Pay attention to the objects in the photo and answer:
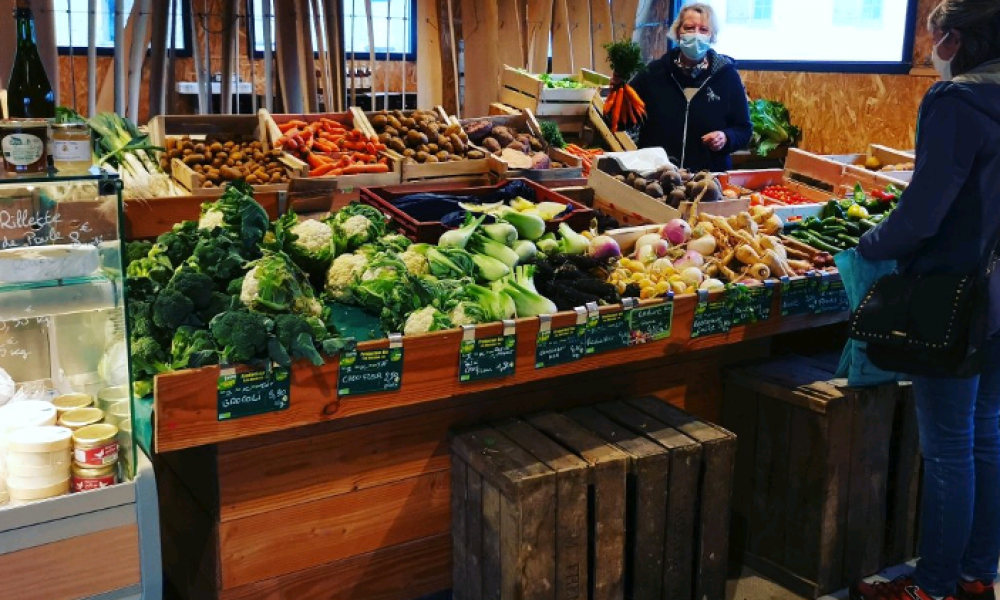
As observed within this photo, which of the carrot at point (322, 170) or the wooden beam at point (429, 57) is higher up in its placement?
the wooden beam at point (429, 57)

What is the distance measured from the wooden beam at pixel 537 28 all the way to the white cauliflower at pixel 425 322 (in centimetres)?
521

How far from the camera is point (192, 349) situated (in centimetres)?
249

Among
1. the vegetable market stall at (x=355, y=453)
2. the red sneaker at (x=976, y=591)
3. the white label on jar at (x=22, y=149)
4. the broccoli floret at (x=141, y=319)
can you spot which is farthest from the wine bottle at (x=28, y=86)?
the red sneaker at (x=976, y=591)

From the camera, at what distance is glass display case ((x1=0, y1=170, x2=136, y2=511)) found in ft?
6.79

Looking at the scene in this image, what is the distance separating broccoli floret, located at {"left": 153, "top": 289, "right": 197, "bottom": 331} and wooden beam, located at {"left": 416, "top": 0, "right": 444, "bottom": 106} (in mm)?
4829

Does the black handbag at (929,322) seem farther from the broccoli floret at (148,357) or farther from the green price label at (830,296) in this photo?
the broccoli floret at (148,357)

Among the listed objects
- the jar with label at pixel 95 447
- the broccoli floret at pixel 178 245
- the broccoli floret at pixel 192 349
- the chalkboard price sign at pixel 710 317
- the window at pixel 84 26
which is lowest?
the jar with label at pixel 95 447

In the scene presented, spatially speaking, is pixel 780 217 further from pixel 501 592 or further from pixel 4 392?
pixel 4 392

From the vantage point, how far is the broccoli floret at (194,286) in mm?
2660

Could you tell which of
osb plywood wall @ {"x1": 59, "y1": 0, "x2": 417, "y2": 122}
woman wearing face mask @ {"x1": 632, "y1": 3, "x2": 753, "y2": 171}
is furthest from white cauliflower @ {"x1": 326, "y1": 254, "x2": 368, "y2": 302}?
osb plywood wall @ {"x1": 59, "y1": 0, "x2": 417, "y2": 122}

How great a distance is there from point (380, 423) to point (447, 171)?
2.08 meters

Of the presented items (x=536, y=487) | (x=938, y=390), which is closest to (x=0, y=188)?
(x=536, y=487)

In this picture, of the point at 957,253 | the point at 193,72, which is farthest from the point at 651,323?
the point at 193,72

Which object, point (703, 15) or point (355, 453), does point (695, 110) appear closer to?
point (703, 15)
